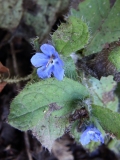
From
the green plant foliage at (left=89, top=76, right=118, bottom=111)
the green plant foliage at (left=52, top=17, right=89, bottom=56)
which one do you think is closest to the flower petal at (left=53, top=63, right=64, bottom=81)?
the green plant foliage at (left=52, top=17, right=89, bottom=56)

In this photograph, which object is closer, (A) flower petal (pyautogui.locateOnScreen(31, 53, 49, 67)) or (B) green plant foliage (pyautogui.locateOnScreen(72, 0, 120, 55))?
(A) flower petal (pyautogui.locateOnScreen(31, 53, 49, 67))

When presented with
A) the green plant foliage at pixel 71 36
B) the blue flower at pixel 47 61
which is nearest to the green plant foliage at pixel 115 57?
the green plant foliage at pixel 71 36

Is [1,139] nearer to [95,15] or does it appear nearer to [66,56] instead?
[66,56]

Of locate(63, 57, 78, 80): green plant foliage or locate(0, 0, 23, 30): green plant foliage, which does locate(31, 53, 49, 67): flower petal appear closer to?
locate(63, 57, 78, 80): green plant foliage

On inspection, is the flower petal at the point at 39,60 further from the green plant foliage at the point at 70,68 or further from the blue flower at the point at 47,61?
the green plant foliage at the point at 70,68

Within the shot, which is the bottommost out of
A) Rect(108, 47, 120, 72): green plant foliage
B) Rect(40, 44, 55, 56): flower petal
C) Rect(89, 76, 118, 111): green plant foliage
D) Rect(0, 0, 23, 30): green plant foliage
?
Rect(89, 76, 118, 111): green plant foliage

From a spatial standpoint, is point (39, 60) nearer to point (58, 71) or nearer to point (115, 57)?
point (58, 71)

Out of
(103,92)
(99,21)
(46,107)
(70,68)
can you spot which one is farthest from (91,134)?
(99,21)
